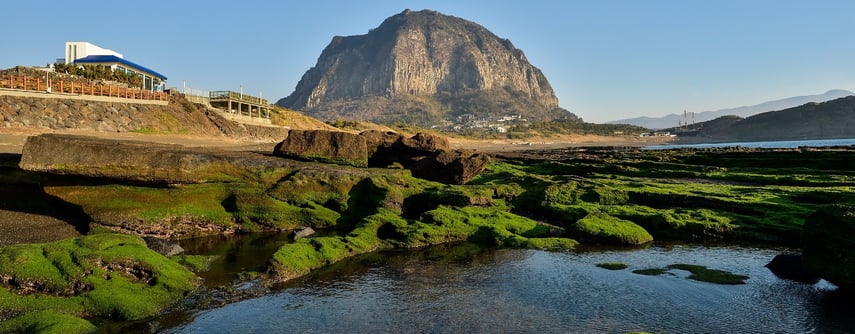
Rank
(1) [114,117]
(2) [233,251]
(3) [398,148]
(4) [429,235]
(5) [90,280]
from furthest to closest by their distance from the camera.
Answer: (1) [114,117] < (3) [398,148] < (4) [429,235] < (2) [233,251] < (5) [90,280]

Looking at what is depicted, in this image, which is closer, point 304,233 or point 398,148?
point 304,233

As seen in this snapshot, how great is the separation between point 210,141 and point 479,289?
1831 inches

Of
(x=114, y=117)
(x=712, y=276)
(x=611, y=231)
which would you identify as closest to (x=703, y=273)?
(x=712, y=276)

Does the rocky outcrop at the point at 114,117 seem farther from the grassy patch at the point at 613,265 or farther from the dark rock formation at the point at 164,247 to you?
the grassy patch at the point at 613,265

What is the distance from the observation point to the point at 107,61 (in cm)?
7769

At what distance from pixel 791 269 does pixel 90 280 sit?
25.5 meters

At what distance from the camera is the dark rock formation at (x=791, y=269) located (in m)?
19.1

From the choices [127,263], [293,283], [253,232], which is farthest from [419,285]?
[253,232]

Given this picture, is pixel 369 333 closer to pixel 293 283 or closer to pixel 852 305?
pixel 293 283

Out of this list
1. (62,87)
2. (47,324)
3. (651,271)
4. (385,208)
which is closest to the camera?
(47,324)

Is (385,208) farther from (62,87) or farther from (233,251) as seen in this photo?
(62,87)

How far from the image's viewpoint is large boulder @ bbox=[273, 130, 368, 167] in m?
34.4

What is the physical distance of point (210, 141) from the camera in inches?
2206

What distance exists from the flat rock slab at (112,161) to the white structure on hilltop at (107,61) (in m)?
60.3
